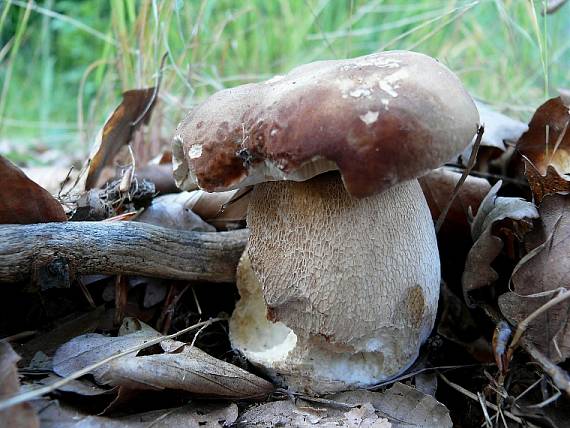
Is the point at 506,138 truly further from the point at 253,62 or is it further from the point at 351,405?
the point at 253,62

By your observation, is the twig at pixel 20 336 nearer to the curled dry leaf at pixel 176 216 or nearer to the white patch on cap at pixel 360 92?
the curled dry leaf at pixel 176 216

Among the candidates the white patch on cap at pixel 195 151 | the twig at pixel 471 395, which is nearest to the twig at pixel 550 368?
the twig at pixel 471 395

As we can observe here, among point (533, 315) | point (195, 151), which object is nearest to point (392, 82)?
point (195, 151)

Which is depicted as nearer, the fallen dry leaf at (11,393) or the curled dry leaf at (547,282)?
the fallen dry leaf at (11,393)

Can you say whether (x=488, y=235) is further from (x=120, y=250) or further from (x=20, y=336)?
(x=20, y=336)

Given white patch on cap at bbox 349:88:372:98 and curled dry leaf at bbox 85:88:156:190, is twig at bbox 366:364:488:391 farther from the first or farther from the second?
curled dry leaf at bbox 85:88:156:190

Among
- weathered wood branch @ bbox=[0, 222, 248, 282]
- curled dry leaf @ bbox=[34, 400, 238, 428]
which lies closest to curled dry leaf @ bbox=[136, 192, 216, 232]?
weathered wood branch @ bbox=[0, 222, 248, 282]

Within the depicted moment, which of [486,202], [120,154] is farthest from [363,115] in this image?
[120,154]
